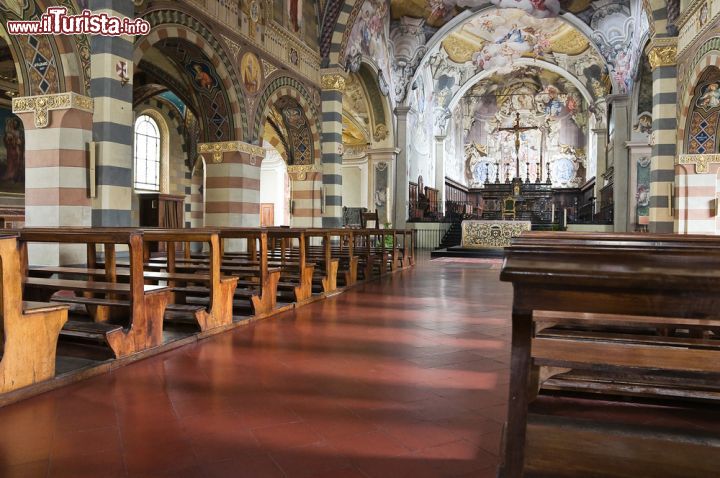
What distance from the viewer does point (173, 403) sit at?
9.29 feet

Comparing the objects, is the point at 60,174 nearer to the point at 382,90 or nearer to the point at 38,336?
the point at 38,336

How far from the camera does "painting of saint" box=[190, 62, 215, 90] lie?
10181 mm

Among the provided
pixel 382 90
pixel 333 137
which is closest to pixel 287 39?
pixel 333 137

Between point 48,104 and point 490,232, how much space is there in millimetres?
13699

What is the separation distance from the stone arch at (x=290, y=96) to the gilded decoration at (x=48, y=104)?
14.8 ft

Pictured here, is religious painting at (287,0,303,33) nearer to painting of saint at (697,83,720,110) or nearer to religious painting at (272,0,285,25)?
religious painting at (272,0,285,25)

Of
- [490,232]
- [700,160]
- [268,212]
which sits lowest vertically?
[490,232]

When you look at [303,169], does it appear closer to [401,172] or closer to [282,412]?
[401,172]

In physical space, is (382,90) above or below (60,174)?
above

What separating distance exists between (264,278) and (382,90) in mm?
14390

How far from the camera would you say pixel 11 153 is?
12883 mm

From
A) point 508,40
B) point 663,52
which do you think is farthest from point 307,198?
point 508,40

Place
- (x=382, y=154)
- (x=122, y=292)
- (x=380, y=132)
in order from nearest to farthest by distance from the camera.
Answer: (x=122, y=292) → (x=380, y=132) → (x=382, y=154)

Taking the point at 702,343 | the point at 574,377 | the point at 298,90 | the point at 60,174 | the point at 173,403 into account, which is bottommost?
the point at 173,403
